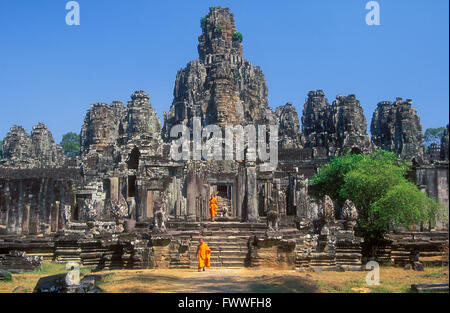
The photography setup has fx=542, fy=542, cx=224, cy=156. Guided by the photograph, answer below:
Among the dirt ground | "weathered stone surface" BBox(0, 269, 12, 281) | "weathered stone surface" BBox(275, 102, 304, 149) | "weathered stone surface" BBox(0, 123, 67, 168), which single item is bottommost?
"weathered stone surface" BBox(0, 269, 12, 281)

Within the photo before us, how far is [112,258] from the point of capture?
19469mm

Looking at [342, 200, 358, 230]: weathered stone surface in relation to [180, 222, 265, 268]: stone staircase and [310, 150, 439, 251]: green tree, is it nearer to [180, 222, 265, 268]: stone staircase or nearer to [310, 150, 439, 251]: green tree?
[310, 150, 439, 251]: green tree

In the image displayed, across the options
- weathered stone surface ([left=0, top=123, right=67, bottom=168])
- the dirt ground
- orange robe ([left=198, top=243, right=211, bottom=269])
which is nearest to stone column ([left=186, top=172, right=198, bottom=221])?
orange robe ([left=198, top=243, right=211, bottom=269])

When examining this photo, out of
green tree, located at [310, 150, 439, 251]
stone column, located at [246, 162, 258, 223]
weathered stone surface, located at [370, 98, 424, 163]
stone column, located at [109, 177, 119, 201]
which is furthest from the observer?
weathered stone surface, located at [370, 98, 424, 163]

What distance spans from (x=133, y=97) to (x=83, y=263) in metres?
25.8

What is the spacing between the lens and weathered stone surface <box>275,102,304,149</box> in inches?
2413

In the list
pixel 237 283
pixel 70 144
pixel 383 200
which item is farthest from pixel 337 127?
pixel 70 144

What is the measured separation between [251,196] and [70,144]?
7904 cm

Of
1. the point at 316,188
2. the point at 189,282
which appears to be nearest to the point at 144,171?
the point at 316,188

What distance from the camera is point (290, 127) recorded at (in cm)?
→ 6344

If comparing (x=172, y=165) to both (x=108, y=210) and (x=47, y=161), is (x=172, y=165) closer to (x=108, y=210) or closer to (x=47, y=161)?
(x=108, y=210)

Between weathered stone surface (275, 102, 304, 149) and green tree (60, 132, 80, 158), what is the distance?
4636cm

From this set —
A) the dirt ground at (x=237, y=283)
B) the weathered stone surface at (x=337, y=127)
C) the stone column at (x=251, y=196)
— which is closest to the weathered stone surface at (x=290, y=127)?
the weathered stone surface at (x=337, y=127)

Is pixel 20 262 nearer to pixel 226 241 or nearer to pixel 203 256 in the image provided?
pixel 226 241
